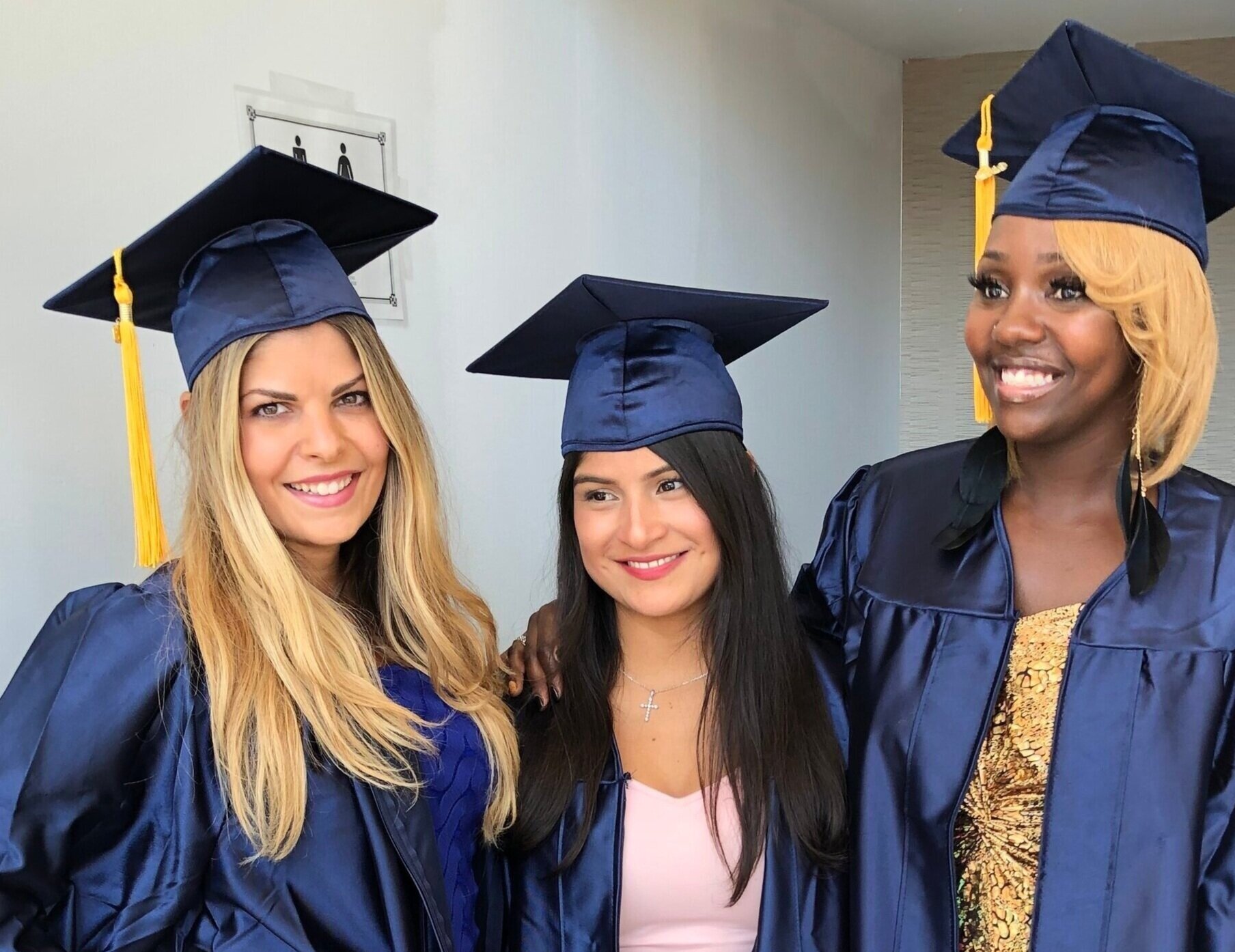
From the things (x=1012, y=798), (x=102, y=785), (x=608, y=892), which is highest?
(x=102, y=785)

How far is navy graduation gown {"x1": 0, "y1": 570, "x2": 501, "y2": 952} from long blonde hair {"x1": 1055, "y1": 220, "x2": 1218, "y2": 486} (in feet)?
3.44

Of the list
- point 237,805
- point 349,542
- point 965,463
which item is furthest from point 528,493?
point 237,805

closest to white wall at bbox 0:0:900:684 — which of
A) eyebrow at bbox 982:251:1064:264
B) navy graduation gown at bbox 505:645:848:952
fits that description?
navy graduation gown at bbox 505:645:848:952

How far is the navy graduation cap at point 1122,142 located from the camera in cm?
131

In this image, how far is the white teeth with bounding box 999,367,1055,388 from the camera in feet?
4.38

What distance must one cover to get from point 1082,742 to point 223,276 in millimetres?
1205

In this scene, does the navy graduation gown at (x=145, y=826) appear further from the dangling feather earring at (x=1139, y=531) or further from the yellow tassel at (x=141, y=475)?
the dangling feather earring at (x=1139, y=531)

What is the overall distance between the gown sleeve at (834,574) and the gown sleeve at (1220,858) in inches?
21.1

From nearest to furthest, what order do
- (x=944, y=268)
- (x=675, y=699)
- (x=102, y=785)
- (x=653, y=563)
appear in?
(x=102, y=785)
(x=653, y=563)
(x=675, y=699)
(x=944, y=268)

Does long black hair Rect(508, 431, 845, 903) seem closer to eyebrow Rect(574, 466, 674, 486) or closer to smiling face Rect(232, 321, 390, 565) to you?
eyebrow Rect(574, 466, 674, 486)

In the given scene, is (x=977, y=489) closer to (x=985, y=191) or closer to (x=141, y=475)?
(x=985, y=191)

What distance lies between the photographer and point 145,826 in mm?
1213

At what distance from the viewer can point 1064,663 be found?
1363 mm

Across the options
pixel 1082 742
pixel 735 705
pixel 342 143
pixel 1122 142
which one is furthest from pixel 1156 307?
pixel 342 143
